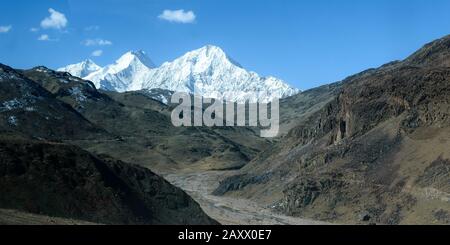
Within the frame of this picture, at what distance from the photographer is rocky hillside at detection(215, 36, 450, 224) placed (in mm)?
95625

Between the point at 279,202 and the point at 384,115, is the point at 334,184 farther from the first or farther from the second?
the point at 384,115

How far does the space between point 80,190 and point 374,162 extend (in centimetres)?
6362

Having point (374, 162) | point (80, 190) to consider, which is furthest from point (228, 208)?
point (80, 190)

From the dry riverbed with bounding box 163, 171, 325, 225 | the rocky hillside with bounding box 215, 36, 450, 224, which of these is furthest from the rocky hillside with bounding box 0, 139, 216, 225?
the rocky hillside with bounding box 215, 36, 450, 224

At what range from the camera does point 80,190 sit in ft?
211

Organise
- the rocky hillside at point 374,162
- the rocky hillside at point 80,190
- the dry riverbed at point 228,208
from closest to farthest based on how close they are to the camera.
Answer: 1. the rocky hillside at point 80,190
2. the rocky hillside at point 374,162
3. the dry riverbed at point 228,208

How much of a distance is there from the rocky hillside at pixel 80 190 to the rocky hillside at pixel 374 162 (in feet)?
113

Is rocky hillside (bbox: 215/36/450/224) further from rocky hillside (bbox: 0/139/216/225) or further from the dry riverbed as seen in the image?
rocky hillside (bbox: 0/139/216/225)

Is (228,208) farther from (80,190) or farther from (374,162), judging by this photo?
(80,190)

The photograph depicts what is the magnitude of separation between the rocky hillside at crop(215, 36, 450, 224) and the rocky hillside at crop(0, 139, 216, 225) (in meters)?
34.3

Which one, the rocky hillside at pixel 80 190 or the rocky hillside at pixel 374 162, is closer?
the rocky hillside at pixel 80 190

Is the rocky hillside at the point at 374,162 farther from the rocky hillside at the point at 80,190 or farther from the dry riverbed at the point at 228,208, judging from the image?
the rocky hillside at the point at 80,190

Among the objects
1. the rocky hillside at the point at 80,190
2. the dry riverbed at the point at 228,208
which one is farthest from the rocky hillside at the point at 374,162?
the rocky hillside at the point at 80,190

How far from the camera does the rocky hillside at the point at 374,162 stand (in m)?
95.6
